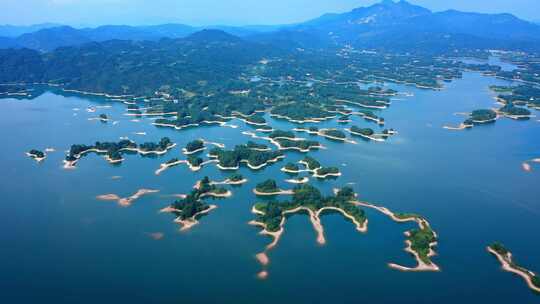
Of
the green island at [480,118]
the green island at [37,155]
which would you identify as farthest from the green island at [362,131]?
the green island at [37,155]

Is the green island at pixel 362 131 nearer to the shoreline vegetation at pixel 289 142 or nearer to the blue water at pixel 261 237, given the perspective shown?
the blue water at pixel 261 237

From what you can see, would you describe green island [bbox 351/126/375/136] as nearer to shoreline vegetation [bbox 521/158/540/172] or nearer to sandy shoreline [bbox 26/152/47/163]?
shoreline vegetation [bbox 521/158/540/172]

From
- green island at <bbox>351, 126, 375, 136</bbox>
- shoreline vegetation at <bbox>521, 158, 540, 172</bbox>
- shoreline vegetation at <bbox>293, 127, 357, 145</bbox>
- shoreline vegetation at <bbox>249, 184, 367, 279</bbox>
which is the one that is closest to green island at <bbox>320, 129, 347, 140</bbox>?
shoreline vegetation at <bbox>293, 127, 357, 145</bbox>

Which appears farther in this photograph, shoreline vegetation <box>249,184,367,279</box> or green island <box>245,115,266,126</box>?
green island <box>245,115,266,126</box>

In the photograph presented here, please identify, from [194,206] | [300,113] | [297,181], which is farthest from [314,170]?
[300,113]

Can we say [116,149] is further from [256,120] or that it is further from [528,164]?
[528,164]

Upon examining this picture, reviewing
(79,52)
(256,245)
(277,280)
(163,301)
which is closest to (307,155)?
(256,245)
